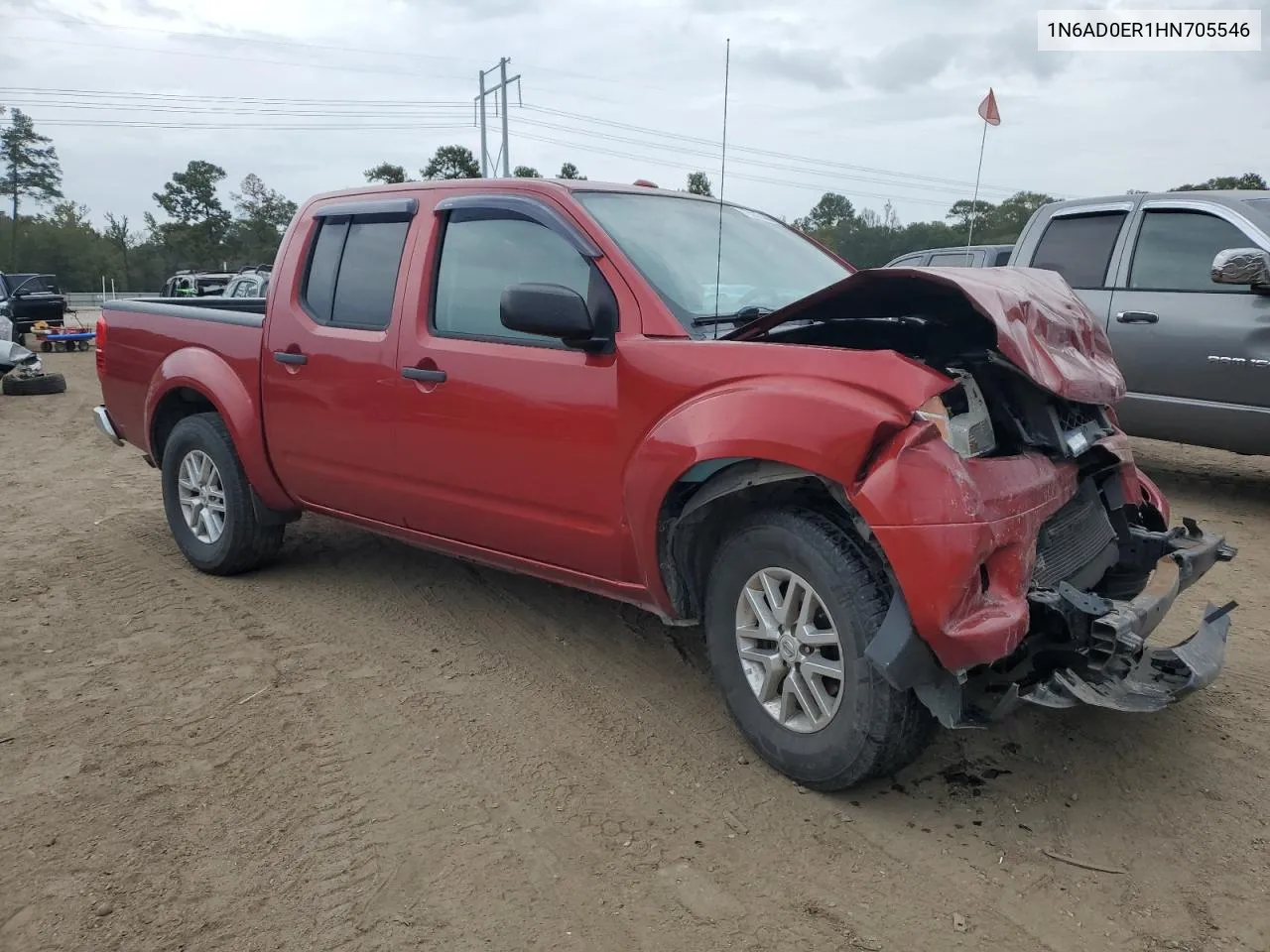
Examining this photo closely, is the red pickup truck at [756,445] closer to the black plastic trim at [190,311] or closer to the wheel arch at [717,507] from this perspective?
the wheel arch at [717,507]

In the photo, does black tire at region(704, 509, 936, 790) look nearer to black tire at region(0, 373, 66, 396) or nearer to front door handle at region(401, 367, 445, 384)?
front door handle at region(401, 367, 445, 384)

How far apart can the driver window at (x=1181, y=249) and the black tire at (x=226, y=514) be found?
18.5 ft

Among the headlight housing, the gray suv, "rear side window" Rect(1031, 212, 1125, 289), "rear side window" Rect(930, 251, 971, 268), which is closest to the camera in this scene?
the headlight housing

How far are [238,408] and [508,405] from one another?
187cm

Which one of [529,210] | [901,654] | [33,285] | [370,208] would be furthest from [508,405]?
[33,285]

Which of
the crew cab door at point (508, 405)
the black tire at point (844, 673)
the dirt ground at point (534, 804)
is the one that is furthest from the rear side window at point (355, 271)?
the black tire at point (844, 673)

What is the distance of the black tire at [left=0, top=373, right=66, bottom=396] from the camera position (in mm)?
13039

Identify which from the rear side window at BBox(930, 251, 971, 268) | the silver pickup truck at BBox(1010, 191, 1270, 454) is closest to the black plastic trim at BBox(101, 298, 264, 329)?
the silver pickup truck at BBox(1010, 191, 1270, 454)

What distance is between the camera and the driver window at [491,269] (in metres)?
3.65

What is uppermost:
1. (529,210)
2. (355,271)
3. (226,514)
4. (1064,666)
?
(529,210)

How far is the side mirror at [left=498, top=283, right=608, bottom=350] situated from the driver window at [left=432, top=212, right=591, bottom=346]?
0.95 feet

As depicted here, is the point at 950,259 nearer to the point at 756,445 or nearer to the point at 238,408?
the point at 238,408

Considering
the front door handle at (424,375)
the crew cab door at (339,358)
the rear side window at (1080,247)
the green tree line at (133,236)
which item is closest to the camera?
the front door handle at (424,375)

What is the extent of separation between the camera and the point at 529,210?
3.74m
